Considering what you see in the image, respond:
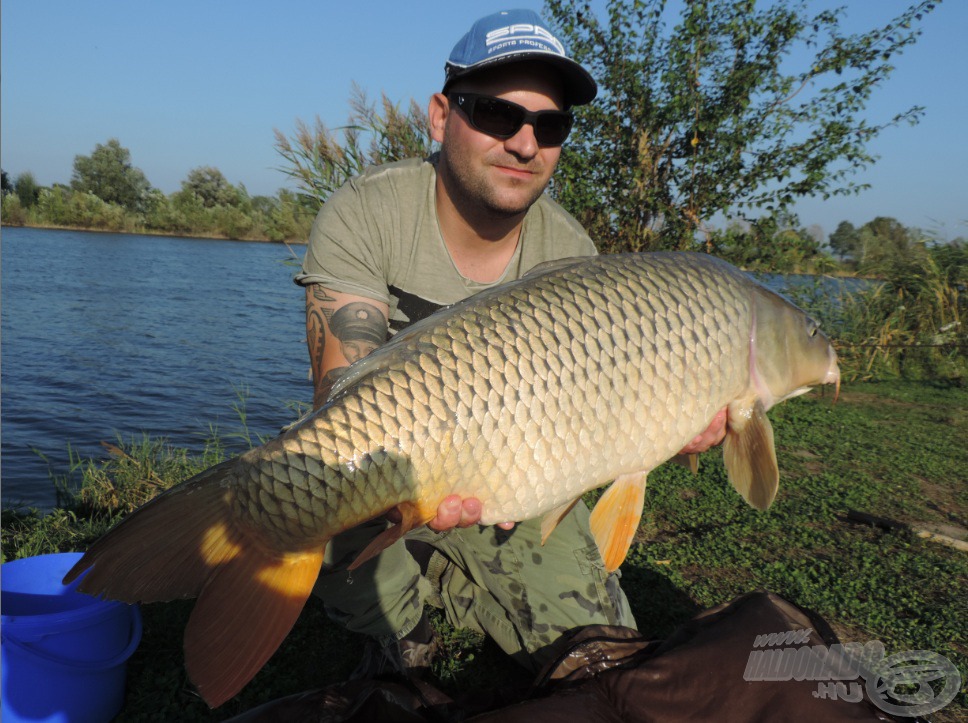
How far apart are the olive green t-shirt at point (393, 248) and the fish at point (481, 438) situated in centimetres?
56

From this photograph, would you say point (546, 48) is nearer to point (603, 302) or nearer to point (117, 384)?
point (603, 302)

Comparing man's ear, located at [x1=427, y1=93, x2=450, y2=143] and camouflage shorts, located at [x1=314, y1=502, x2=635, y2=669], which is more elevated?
man's ear, located at [x1=427, y1=93, x2=450, y2=143]

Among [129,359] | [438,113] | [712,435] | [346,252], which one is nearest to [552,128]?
[438,113]

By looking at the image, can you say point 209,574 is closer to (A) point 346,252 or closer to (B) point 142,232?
(A) point 346,252

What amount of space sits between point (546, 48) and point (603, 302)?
846 mm

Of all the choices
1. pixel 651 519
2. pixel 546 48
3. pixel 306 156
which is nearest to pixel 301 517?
pixel 546 48

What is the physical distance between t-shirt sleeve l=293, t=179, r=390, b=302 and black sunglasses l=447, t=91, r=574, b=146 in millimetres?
400

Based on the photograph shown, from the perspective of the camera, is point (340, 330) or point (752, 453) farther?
point (340, 330)

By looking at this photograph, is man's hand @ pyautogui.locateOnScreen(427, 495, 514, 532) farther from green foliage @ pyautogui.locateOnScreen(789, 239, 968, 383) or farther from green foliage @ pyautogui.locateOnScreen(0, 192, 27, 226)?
green foliage @ pyautogui.locateOnScreen(0, 192, 27, 226)

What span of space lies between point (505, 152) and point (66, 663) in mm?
1677

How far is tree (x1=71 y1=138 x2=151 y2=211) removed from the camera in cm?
3644

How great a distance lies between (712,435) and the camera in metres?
1.73

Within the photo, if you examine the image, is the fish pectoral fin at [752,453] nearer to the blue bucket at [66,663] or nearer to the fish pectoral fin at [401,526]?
the fish pectoral fin at [401,526]

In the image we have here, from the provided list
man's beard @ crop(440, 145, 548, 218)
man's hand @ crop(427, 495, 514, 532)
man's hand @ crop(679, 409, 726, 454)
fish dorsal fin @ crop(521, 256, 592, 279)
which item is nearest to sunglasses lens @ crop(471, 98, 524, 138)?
man's beard @ crop(440, 145, 548, 218)
